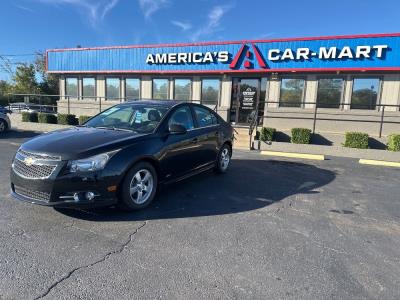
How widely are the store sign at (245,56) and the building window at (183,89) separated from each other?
0.68 meters

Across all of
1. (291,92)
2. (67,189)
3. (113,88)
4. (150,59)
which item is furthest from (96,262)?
(113,88)

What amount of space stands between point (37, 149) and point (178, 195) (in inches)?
89.0

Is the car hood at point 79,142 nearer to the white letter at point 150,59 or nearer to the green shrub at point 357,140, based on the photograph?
the green shrub at point 357,140

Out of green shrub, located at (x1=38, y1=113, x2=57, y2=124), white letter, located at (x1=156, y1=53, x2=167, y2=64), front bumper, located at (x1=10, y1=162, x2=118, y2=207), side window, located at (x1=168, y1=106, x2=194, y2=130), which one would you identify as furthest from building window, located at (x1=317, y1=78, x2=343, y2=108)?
green shrub, located at (x1=38, y1=113, x2=57, y2=124)

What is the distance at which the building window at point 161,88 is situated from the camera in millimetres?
16272

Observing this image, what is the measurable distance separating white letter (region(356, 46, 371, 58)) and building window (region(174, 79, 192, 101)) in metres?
7.36

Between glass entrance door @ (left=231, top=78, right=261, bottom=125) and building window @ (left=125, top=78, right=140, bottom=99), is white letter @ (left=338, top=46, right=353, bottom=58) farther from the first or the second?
building window @ (left=125, top=78, right=140, bottom=99)

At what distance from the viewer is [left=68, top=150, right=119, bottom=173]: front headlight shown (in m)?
3.86

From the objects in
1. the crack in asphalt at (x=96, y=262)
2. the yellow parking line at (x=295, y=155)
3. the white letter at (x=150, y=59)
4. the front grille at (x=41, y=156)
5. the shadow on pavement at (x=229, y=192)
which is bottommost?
the crack in asphalt at (x=96, y=262)

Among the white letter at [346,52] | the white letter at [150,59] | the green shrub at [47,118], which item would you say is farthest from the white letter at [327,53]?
the green shrub at [47,118]

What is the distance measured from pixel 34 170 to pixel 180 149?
2.16 metres

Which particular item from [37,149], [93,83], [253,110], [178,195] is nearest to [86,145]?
[37,149]

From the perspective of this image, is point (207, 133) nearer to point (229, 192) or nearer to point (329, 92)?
point (229, 192)

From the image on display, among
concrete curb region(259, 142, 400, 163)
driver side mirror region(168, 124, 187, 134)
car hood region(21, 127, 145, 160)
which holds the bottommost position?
concrete curb region(259, 142, 400, 163)
